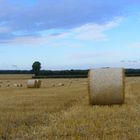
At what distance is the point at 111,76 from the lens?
52.9ft

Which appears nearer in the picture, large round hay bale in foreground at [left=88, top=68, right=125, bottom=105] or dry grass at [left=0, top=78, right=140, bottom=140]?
dry grass at [left=0, top=78, right=140, bottom=140]

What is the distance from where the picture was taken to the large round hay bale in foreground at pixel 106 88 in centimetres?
1577

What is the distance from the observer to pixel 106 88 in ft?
51.7

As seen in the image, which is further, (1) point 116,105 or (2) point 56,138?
(1) point 116,105

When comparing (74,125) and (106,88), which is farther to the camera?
(106,88)

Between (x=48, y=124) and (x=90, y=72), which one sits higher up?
(x=90, y=72)

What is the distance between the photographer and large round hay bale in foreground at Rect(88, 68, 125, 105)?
15773 millimetres

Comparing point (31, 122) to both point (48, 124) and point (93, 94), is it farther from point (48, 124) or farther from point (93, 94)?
point (93, 94)

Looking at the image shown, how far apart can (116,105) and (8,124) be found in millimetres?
5264

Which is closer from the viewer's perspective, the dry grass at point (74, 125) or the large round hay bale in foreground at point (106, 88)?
the dry grass at point (74, 125)

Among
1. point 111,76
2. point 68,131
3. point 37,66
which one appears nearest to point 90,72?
point 111,76

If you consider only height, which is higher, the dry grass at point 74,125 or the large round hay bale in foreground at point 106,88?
the large round hay bale in foreground at point 106,88

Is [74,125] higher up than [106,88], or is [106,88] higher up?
[106,88]

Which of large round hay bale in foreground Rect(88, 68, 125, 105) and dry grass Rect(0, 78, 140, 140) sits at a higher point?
large round hay bale in foreground Rect(88, 68, 125, 105)
